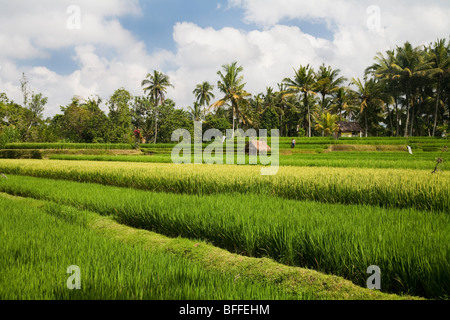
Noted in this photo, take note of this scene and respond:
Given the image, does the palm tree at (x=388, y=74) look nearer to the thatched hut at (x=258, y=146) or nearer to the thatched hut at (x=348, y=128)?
the thatched hut at (x=348, y=128)

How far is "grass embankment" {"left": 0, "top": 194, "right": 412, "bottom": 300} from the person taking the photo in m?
1.61

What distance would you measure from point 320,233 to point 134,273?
1.67 metres

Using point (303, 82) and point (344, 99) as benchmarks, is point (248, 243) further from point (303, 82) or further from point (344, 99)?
point (344, 99)

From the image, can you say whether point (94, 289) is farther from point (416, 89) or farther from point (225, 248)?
point (416, 89)

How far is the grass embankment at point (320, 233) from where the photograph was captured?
2.12 metres

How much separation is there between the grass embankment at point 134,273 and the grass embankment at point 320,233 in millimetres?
235

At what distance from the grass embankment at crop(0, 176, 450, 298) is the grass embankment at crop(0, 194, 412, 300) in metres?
0.24

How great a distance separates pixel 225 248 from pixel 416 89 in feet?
119

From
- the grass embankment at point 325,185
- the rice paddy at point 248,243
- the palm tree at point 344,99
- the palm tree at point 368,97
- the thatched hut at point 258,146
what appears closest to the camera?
the rice paddy at point 248,243

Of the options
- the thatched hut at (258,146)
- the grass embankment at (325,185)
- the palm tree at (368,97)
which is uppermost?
the palm tree at (368,97)

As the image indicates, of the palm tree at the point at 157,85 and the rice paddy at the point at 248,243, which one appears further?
the palm tree at the point at 157,85

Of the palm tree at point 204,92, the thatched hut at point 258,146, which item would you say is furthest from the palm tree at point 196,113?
the thatched hut at point 258,146

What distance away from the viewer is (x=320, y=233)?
2.63 meters

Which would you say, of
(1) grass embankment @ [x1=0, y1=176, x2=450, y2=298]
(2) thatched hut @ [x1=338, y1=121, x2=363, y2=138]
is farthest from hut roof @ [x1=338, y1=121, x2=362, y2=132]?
(1) grass embankment @ [x1=0, y1=176, x2=450, y2=298]
